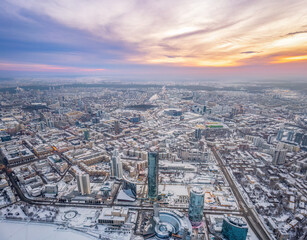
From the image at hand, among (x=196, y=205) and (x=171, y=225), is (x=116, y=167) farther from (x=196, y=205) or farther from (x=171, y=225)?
(x=196, y=205)

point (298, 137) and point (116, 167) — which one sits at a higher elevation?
point (298, 137)

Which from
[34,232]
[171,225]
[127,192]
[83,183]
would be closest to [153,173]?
[127,192]

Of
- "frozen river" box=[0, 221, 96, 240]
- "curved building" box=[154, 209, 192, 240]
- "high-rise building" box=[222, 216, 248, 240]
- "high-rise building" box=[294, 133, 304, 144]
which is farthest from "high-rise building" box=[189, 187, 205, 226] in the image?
"high-rise building" box=[294, 133, 304, 144]

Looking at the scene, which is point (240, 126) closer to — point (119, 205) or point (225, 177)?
point (225, 177)

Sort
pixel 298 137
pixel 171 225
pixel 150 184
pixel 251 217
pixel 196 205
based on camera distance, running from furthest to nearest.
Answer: pixel 298 137, pixel 150 184, pixel 251 217, pixel 171 225, pixel 196 205

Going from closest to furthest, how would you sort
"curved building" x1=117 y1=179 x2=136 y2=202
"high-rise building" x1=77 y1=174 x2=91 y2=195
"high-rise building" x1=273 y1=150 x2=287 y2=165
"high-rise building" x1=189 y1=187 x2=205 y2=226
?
1. "high-rise building" x1=189 y1=187 x2=205 y2=226
2. "curved building" x1=117 y1=179 x2=136 y2=202
3. "high-rise building" x1=77 y1=174 x2=91 y2=195
4. "high-rise building" x1=273 y1=150 x2=287 y2=165

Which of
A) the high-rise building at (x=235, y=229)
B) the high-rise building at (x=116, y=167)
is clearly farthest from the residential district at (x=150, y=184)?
the high-rise building at (x=116, y=167)

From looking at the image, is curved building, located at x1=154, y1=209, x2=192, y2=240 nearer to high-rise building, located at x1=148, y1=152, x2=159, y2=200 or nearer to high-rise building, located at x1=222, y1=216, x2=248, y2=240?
high-rise building, located at x1=148, y1=152, x2=159, y2=200
